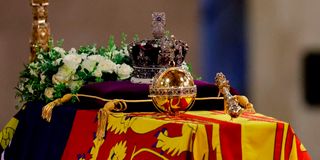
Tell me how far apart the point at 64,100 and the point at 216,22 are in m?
2.30

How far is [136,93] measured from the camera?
2.71m

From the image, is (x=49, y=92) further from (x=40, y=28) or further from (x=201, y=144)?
(x=201, y=144)

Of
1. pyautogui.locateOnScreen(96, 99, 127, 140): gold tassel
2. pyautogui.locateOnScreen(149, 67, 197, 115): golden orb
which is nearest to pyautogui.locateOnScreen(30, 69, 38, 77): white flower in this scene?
pyautogui.locateOnScreen(96, 99, 127, 140): gold tassel

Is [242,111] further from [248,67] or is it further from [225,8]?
[225,8]

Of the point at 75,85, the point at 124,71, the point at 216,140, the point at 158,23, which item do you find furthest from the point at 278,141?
the point at 75,85

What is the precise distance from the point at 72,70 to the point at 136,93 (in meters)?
0.49

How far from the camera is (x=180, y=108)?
250cm

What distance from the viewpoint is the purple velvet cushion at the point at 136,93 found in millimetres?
2674

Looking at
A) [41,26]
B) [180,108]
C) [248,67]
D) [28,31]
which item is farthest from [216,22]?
[180,108]

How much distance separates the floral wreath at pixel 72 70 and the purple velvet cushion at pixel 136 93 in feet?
0.91

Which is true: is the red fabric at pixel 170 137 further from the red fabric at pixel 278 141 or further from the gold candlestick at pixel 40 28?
the gold candlestick at pixel 40 28

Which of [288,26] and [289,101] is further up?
[288,26]

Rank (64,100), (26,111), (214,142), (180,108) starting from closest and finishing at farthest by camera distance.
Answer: (214,142), (180,108), (64,100), (26,111)

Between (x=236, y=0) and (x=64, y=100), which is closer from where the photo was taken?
(x=64, y=100)
